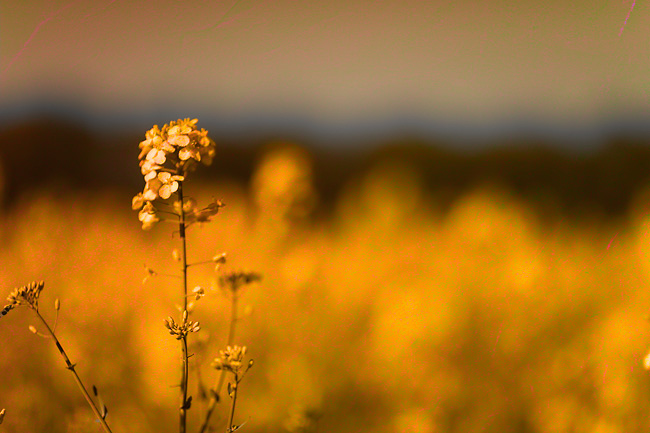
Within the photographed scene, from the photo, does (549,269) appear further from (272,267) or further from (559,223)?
(272,267)

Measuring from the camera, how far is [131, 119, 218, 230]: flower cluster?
0.73m

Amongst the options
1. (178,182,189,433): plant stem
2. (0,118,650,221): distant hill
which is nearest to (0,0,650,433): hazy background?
(0,118,650,221): distant hill

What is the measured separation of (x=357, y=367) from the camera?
98 cm

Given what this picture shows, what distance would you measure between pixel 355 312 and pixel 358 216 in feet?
0.74

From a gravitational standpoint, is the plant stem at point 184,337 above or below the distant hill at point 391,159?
below

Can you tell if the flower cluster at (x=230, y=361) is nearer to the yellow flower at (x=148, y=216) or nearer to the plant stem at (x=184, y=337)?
the plant stem at (x=184, y=337)

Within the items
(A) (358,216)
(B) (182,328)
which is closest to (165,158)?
(B) (182,328)

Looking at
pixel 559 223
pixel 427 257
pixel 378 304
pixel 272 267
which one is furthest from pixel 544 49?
pixel 272 267

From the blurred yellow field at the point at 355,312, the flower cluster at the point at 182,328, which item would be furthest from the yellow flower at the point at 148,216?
the blurred yellow field at the point at 355,312

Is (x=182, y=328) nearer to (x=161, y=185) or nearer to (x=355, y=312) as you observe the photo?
(x=161, y=185)

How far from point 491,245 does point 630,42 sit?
49cm

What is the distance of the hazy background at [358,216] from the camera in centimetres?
88

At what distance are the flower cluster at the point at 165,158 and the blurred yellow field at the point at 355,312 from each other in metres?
0.26

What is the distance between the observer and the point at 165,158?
0.74 meters
